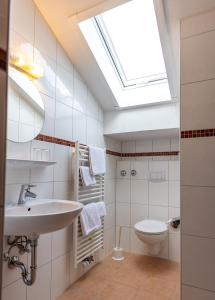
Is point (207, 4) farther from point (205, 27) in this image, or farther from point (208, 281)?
point (208, 281)

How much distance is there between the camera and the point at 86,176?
220 centimetres

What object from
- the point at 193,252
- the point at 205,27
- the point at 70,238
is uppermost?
the point at 205,27

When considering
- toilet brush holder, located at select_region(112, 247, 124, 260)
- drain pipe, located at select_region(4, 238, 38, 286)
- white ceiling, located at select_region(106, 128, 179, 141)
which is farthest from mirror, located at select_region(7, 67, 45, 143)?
toilet brush holder, located at select_region(112, 247, 124, 260)

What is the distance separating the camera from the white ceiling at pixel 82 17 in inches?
61.2

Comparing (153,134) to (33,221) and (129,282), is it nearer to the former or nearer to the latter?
(129,282)

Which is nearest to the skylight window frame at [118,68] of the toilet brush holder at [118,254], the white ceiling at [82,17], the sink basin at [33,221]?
the white ceiling at [82,17]

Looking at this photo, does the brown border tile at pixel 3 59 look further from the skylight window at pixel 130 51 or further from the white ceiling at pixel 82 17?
the skylight window at pixel 130 51

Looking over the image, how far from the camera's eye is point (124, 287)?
7.05 ft

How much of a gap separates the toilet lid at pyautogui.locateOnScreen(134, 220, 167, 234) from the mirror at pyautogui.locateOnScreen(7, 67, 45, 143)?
5.18ft

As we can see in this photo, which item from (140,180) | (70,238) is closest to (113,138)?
(140,180)

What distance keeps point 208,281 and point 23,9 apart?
7.63 ft

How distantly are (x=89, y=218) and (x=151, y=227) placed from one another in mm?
791

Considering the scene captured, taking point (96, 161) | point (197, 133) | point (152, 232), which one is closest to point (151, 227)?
point (152, 232)

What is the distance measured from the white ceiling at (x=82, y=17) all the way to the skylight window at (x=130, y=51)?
88 millimetres
